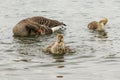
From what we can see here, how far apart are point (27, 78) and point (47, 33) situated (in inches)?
223

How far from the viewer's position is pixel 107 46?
42.3 ft

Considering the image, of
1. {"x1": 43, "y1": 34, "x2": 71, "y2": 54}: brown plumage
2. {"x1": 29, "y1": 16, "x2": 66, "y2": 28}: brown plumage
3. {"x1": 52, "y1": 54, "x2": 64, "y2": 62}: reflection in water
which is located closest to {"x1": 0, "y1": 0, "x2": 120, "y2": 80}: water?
{"x1": 52, "y1": 54, "x2": 64, "y2": 62}: reflection in water

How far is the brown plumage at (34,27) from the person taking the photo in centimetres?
1506

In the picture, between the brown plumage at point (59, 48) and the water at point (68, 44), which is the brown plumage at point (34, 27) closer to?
the water at point (68, 44)

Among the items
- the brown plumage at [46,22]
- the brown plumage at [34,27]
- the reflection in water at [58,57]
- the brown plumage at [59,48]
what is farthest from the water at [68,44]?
the brown plumage at [46,22]

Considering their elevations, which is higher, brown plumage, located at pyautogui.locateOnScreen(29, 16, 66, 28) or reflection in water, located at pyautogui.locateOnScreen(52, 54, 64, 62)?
brown plumage, located at pyautogui.locateOnScreen(29, 16, 66, 28)

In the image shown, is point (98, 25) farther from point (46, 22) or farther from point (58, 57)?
point (58, 57)

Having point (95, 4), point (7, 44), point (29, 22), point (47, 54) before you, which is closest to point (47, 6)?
point (95, 4)

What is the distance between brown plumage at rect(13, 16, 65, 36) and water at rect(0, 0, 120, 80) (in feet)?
1.17

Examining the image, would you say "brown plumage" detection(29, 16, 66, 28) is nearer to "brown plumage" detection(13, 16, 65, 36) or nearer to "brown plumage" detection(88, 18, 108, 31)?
"brown plumage" detection(13, 16, 65, 36)

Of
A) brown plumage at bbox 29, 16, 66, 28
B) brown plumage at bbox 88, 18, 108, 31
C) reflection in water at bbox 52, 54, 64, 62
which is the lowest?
reflection in water at bbox 52, 54, 64, 62

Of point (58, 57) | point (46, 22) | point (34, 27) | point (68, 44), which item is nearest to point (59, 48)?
point (58, 57)

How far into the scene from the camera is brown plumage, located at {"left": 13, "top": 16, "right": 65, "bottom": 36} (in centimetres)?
1506

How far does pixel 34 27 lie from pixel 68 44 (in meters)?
2.36
